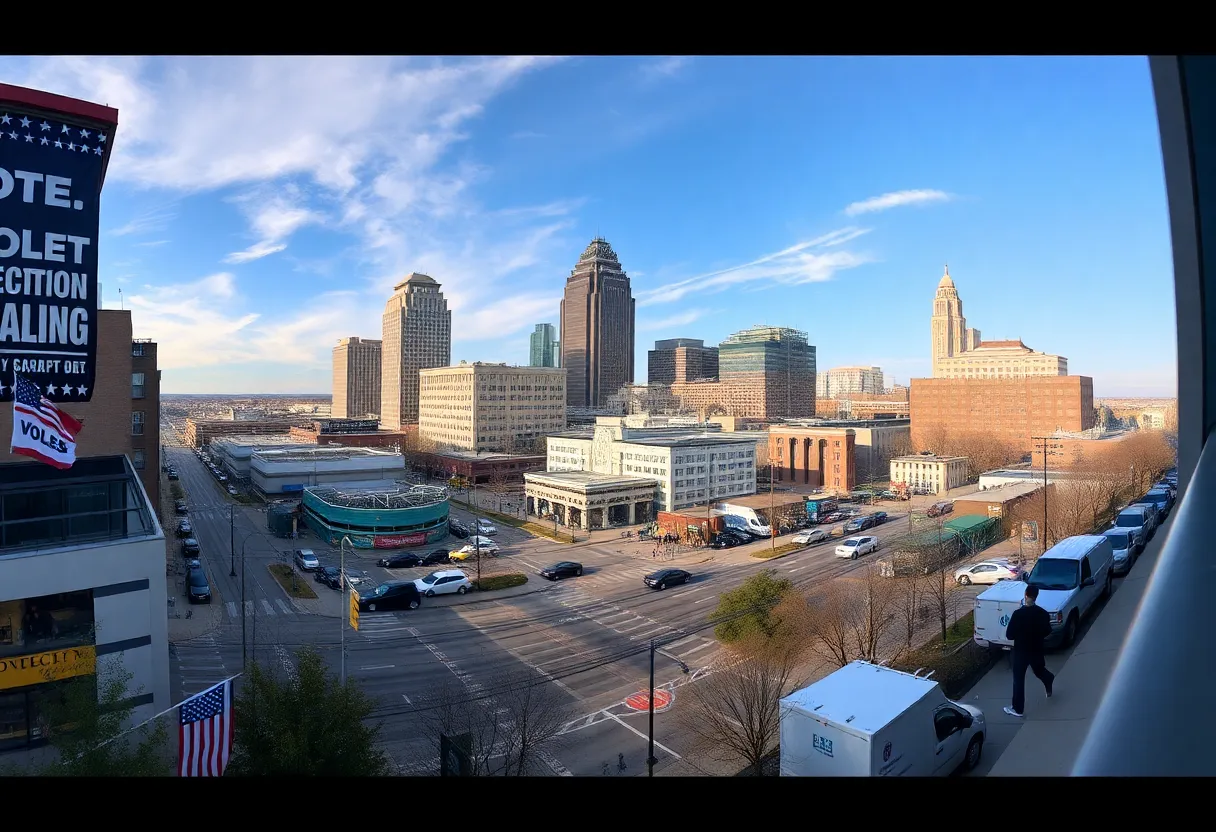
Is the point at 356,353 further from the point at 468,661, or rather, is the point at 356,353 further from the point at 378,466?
the point at 468,661

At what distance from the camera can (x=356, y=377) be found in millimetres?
104250

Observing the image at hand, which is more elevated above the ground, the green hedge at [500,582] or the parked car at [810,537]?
the parked car at [810,537]

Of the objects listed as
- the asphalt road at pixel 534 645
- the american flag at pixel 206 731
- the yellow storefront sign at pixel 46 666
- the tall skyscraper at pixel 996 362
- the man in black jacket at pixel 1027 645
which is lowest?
the asphalt road at pixel 534 645

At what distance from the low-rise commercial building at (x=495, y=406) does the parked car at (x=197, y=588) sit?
33.7m

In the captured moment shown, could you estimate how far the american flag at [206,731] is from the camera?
17.8ft

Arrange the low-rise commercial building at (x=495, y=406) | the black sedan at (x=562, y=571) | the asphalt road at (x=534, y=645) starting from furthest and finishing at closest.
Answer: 1. the low-rise commercial building at (x=495, y=406)
2. the black sedan at (x=562, y=571)
3. the asphalt road at (x=534, y=645)

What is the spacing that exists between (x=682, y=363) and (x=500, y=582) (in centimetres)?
11128

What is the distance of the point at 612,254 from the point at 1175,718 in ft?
401

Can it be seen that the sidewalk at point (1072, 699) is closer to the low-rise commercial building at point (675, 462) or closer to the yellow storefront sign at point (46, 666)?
the yellow storefront sign at point (46, 666)

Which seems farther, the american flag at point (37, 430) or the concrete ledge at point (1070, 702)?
the american flag at point (37, 430)

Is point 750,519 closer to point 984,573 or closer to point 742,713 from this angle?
point 984,573

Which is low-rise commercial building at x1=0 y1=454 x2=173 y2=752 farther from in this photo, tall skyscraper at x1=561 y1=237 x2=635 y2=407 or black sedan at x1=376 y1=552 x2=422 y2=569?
tall skyscraper at x1=561 y1=237 x2=635 y2=407

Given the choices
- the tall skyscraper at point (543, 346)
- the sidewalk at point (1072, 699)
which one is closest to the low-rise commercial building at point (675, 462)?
the sidewalk at point (1072, 699)

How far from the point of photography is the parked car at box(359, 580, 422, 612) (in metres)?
16.4
